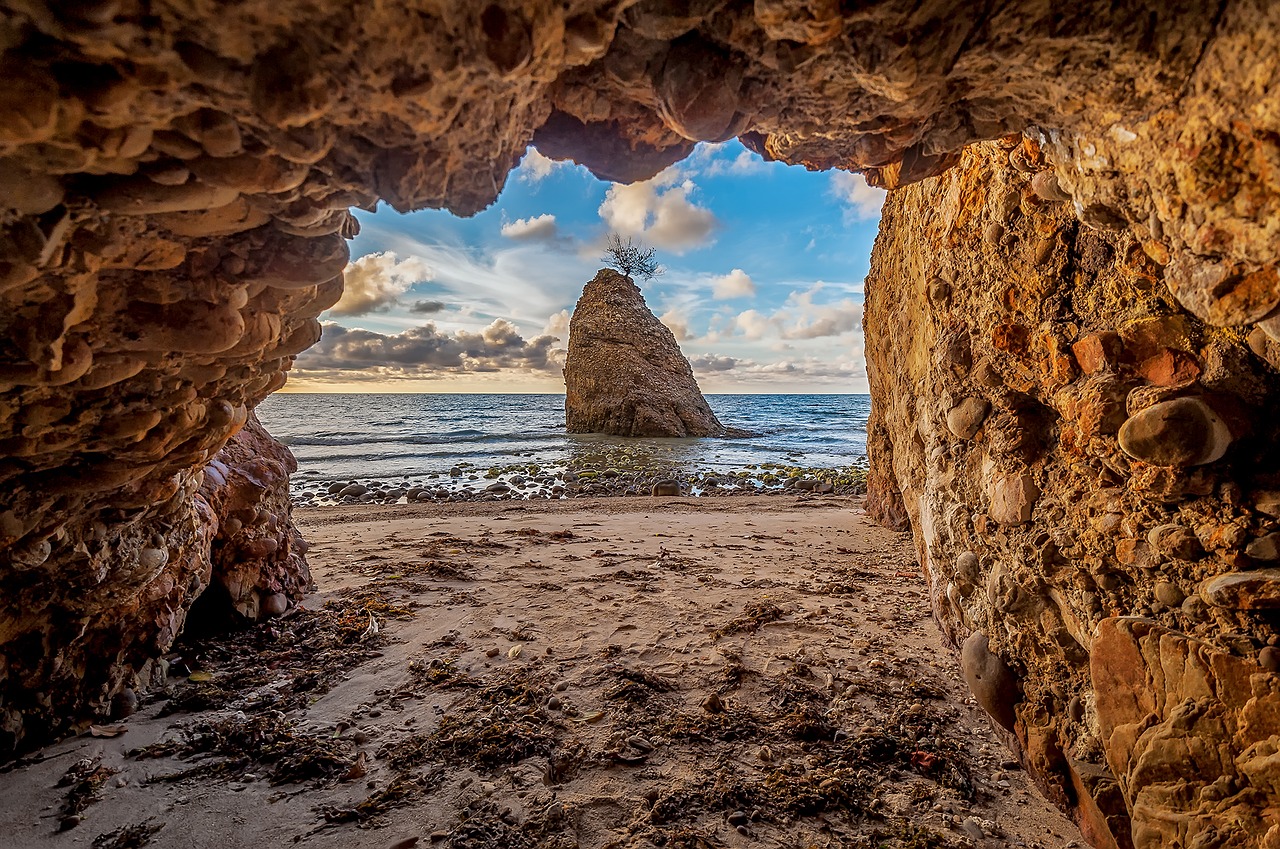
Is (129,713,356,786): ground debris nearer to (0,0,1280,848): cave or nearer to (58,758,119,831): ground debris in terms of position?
(58,758,119,831): ground debris

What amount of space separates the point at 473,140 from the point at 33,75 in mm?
745

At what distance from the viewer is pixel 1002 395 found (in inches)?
86.1

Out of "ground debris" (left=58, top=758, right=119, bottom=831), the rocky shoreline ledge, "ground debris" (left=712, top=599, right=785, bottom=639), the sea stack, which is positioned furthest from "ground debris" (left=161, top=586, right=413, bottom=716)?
the sea stack

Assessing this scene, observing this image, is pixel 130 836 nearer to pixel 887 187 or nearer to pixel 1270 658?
pixel 1270 658

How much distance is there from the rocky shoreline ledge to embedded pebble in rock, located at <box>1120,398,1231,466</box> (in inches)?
315

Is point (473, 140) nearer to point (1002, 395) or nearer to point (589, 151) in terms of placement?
point (589, 151)

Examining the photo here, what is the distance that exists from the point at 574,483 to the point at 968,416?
8754 millimetres

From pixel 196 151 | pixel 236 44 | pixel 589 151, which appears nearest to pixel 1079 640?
pixel 589 151

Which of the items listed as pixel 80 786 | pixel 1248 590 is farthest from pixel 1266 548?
pixel 80 786

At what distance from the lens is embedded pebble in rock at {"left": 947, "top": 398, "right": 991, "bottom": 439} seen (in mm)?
2293

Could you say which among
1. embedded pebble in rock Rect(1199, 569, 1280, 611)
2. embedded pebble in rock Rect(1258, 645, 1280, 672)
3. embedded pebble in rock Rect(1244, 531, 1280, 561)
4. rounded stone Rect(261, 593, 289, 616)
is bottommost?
rounded stone Rect(261, 593, 289, 616)

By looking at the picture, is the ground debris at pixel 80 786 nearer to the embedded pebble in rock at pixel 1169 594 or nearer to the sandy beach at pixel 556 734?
the sandy beach at pixel 556 734

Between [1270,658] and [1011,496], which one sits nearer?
[1270,658]

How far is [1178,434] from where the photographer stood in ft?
4.57
